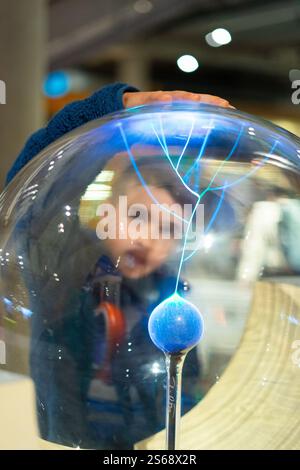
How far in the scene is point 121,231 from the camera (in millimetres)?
696

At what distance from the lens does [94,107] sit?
925 millimetres

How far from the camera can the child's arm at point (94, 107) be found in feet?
2.88

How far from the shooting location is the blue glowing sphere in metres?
0.61

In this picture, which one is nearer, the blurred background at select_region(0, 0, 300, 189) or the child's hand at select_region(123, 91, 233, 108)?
the child's hand at select_region(123, 91, 233, 108)

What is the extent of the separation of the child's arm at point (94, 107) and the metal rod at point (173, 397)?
348mm

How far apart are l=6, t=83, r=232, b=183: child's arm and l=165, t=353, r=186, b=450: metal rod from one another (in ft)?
1.14

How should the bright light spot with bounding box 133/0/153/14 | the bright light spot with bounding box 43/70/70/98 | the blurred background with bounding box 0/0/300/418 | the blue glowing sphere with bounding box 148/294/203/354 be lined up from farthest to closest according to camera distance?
the bright light spot with bounding box 43/70/70/98 < the bright light spot with bounding box 133/0/153/14 < the blurred background with bounding box 0/0/300/418 < the blue glowing sphere with bounding box 148/294/203/354

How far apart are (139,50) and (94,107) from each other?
6.73m

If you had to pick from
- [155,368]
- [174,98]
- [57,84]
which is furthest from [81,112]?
[57,84]

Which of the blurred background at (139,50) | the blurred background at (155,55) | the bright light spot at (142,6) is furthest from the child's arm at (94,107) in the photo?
the bright light spot at (142,6)

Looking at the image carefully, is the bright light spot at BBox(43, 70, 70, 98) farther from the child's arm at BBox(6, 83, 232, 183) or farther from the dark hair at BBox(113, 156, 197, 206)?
the dark hair at BBox(113, 156, 197, 206)

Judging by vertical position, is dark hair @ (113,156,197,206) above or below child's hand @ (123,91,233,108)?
below

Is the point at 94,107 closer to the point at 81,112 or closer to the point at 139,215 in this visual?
the point at 81,112

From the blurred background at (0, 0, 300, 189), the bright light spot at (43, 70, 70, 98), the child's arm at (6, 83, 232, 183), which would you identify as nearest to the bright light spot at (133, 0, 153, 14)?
the blurred background at (0, 0, 300, 189)
